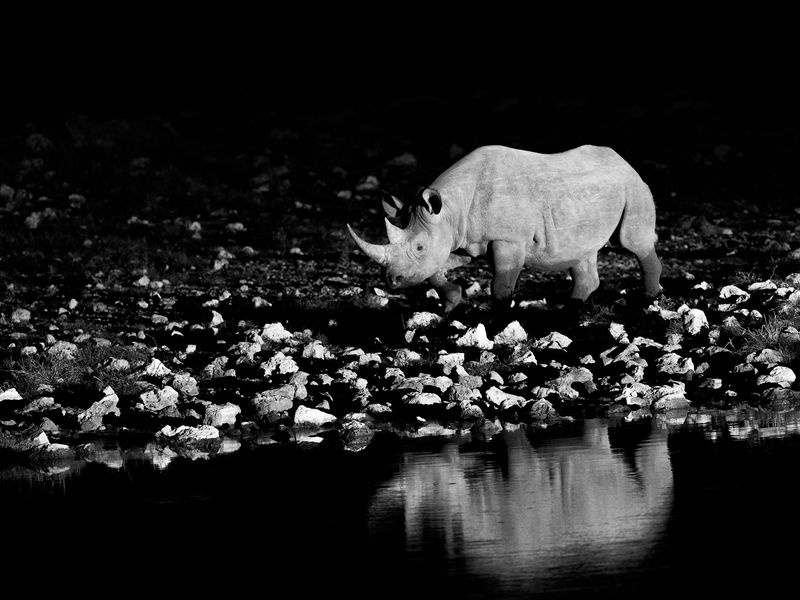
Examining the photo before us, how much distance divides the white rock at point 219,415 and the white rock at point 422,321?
2717mm

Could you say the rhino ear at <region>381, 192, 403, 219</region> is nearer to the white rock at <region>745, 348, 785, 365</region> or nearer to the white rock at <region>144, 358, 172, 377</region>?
the white rock at <region>144, 358, 172, 377</region>

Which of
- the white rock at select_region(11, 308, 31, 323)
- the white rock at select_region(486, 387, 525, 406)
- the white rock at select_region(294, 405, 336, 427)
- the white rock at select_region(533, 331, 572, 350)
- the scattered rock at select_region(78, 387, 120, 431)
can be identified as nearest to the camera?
the white rock at select_region(294, 405, 336, 427)

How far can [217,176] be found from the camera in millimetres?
20859

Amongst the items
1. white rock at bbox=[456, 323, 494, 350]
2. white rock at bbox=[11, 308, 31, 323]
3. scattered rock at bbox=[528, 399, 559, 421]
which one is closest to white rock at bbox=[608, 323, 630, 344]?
white rock at bbox=[456, 323, 494, 350]

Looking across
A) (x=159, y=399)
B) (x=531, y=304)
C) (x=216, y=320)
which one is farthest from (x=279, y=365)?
(x=531, y=304)

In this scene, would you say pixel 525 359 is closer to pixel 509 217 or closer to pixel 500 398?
pixel 500 398

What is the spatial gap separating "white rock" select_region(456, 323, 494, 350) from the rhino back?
4.37ft

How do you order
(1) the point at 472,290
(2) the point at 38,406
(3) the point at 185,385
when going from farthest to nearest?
(1) the point at 472,290, (3) the point at 185,385, (2) the point at 38,406

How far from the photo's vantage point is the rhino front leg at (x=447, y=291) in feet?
40.9

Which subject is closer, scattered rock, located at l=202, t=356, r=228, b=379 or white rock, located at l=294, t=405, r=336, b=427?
white rock, located at l=294, t=405, r=336, b=427

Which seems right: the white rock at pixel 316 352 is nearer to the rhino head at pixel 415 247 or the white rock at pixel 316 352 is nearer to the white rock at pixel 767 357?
the rhino head at pixel 415 247

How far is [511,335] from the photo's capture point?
1102 centimetres

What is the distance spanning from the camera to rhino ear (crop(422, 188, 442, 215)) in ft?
38.4

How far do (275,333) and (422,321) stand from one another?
118 cm
